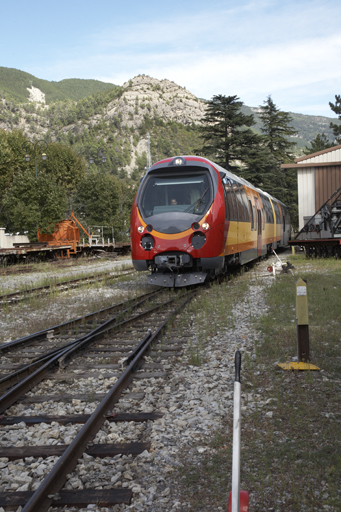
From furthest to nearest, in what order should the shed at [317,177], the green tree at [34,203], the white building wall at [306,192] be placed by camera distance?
the green tree at [34,203]
the white building wall at [306,192]
the shed at [317,177]

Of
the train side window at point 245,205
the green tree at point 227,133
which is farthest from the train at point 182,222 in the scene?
the green tree at point 227,133

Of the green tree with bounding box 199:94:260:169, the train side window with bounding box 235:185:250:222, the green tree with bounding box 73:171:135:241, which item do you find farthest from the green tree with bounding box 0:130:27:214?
the train side window with bounding box 235:185:250:222

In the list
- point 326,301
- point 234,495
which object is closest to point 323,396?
point 234,495

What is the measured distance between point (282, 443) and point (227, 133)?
40.6 metres

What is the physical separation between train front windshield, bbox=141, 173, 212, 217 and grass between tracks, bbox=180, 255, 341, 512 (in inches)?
206

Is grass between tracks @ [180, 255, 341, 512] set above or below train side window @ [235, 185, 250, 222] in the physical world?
below

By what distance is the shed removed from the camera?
82.9 feet

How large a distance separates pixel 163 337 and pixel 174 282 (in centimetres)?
402

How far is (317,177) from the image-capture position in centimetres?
2561

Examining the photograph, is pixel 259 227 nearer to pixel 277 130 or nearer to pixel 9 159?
pixel 9 159

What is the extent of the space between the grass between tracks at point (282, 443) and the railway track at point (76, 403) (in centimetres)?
58

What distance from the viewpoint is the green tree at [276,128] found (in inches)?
2302

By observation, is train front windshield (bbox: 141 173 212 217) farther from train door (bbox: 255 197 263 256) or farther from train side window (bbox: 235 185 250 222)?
train door (bbox: 255 197 263 256)

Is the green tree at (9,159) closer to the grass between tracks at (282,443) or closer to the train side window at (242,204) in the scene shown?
the train side window at (242,204)
